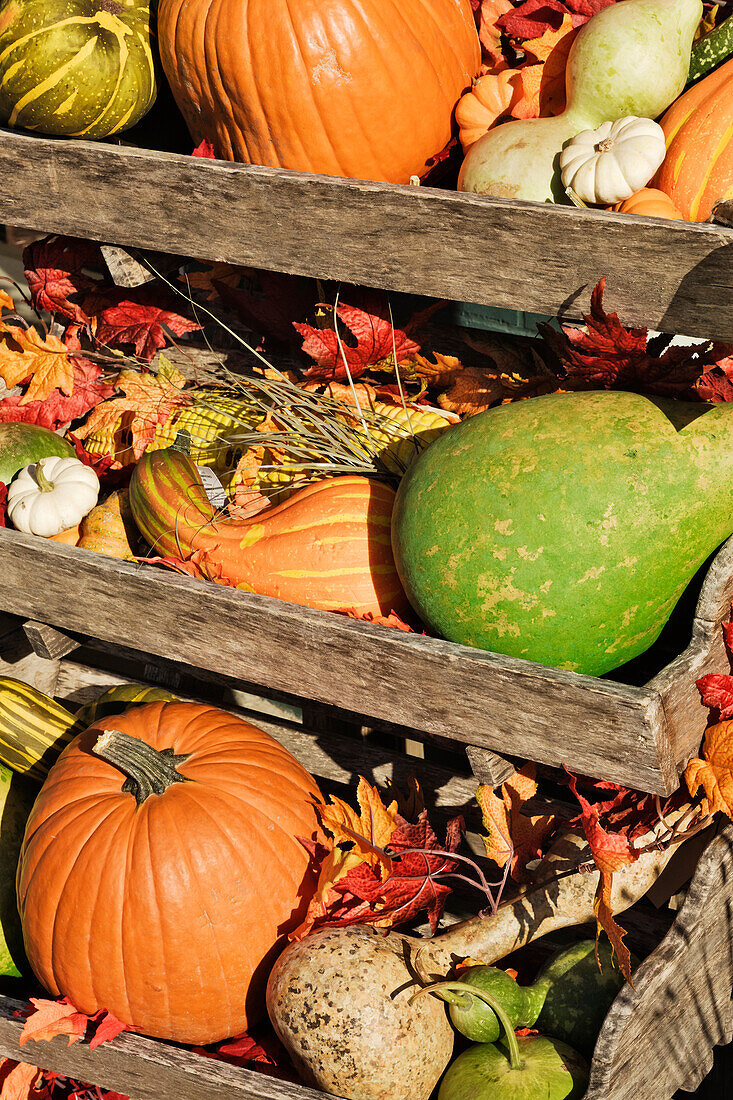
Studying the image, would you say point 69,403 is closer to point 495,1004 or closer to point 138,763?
point 138,763

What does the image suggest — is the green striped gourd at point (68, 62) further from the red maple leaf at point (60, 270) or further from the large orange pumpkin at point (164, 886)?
the large orange pumpkin at point (164, 886)

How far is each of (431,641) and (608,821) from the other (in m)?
0.41

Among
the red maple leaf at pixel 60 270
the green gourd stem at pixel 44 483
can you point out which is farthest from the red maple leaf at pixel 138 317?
the green gourd stem at pixel 44 483

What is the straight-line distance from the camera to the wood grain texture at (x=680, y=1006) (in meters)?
1.17

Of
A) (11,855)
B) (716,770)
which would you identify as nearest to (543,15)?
(716,770)

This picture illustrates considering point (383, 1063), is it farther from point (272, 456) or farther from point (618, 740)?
point (272, 456)

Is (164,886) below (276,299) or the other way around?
below

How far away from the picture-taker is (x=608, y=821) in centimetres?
135

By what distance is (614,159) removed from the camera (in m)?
1.27

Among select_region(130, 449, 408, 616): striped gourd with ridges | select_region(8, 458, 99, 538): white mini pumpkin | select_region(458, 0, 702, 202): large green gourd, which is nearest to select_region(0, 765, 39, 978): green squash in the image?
select_region(8, 458, 99, 538): white mini pumpkin

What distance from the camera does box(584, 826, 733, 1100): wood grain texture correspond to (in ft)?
3.85

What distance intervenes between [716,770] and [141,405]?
1.24 metres

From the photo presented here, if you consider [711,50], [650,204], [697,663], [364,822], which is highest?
[711,50]

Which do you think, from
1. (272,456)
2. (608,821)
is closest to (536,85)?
(272,456)
